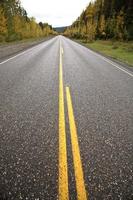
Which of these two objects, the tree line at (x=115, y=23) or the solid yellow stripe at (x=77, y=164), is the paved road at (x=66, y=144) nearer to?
the solid yellow stripe at (x=77, y=164)

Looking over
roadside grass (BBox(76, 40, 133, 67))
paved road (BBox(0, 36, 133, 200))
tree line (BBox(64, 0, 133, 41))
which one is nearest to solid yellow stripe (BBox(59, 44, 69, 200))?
paved road (BBox(0, 36, 133, 200))

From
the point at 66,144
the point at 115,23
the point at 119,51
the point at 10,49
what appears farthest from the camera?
the point at 115,23

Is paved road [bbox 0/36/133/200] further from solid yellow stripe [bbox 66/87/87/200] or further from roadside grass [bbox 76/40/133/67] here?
roadside grass [bbox 76/40/133/67]

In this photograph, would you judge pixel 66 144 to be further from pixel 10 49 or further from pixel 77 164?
pixel 10 49

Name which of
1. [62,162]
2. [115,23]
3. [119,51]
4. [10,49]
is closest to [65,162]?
[62,162]

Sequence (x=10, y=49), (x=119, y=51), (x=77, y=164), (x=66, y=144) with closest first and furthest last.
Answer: (x=77, y=164) < (x=66, y=144) < (x=10, y=49) < (x=119, y=51)

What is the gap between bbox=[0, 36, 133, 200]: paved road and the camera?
303 centimetres

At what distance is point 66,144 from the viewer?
413cm

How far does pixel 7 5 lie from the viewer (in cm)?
5184

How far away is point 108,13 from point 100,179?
73.4m

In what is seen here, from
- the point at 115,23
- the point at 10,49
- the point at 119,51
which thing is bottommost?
the point at 119,51

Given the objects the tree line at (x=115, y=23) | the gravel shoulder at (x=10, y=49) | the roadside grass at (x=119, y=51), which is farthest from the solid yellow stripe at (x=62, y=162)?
the tree line at (x=115, y=23)

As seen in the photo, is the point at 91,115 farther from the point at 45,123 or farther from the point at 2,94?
the point at 2,94

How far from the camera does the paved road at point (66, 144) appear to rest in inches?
119
